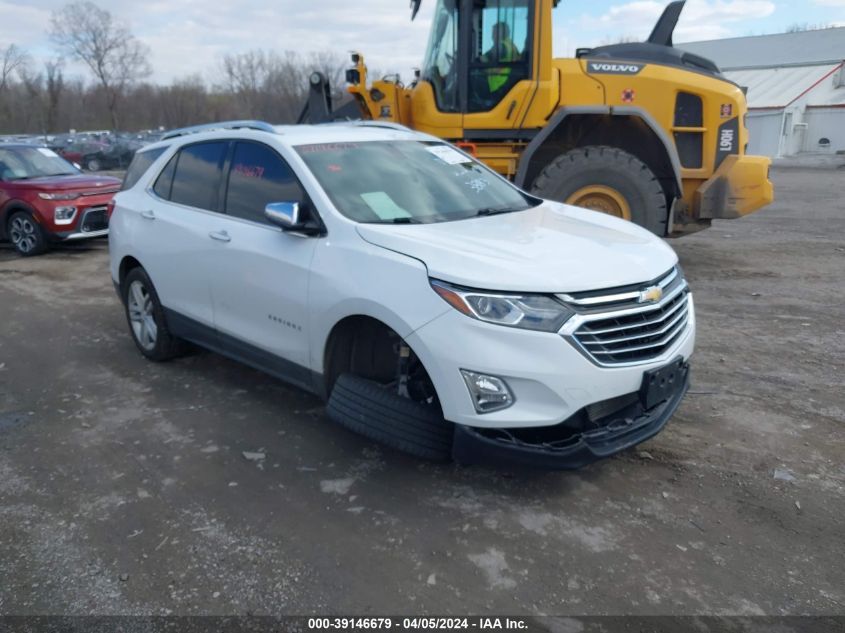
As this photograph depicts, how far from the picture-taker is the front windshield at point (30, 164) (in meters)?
11.1

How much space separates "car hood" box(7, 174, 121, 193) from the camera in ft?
34.4

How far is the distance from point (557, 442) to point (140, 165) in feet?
14.7

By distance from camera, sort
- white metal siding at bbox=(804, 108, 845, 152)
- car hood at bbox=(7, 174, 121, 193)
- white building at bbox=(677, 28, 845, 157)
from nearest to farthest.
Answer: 1. car hood at bbox=(7, 174, 121, 193)
2. white metal siding at bbox=(804, 108, 845, 152)
3. white building at bbox=(677, 28, 845, 157)

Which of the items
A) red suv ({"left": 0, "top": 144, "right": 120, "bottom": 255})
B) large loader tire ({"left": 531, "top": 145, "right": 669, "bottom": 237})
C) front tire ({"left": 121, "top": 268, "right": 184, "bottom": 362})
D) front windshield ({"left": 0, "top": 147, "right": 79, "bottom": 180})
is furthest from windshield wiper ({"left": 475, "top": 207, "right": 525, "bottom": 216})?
front windshield ({"left": 0, "top": 147, "right": 79, "bottom": 180})

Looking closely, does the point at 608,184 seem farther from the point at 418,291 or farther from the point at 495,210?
the point at 418,291

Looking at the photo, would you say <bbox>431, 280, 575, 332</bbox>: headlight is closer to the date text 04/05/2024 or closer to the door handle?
the date text 04/05/2024

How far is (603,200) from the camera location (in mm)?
8102

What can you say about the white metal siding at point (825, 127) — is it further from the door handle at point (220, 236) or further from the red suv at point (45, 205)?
the door handle at point (220, 236)

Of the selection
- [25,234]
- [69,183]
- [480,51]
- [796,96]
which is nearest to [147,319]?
[480,51]

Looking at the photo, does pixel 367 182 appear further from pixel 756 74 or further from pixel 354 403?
pixel 756 74

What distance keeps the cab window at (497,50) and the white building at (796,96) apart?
30319 millimetres

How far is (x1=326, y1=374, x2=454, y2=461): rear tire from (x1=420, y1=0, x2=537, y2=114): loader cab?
5980 mm

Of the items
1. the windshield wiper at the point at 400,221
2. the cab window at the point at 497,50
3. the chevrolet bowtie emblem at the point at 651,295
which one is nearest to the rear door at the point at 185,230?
the windshield wiper at the point at 400,221

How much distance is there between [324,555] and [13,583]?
1.37m
